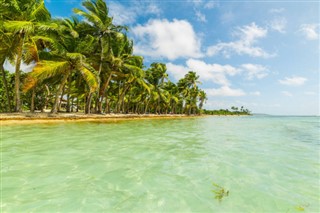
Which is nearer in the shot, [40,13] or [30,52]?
[30,52]

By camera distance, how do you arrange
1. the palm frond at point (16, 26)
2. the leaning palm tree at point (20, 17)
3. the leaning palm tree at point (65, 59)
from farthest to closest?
the leaning palm tree at point (65, 59), the leaning palm tree at point (20, 17), the palm frond at point (16, 26)

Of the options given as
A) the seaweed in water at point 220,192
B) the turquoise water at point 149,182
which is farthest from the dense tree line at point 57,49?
the seaweed in water at point 220,192

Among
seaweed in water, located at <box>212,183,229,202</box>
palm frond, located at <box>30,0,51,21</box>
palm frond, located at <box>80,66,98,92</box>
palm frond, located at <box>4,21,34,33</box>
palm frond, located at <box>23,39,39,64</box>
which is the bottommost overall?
seaweed in water, located at <box>212,183,229,202</box>

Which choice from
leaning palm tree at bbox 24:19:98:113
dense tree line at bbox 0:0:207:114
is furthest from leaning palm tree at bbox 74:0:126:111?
leaning palm tree at bbox 24:19:98:113

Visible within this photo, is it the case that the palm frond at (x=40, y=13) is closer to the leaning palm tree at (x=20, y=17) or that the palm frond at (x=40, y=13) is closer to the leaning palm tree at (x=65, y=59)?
the leaning palm tree at (x=20, y=17)

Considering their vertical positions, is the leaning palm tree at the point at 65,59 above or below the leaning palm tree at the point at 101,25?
below

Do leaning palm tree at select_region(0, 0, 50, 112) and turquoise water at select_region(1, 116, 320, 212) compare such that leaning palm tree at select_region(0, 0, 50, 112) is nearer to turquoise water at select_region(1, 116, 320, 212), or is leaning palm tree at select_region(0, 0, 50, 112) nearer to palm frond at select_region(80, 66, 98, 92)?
palm frond at select_region(80, 66, 98, 92)

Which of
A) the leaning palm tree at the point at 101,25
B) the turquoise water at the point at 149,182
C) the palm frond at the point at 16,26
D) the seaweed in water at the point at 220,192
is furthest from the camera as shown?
the leaning palm tree at the point at 101,25

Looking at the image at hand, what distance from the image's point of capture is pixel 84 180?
3.48 meters

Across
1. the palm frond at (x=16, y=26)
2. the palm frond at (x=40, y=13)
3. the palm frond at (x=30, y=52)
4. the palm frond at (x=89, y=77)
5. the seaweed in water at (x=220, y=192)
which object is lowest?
the seaweed in water at (x=220, y=192)

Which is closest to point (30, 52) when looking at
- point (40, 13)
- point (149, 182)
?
point (40, 13)

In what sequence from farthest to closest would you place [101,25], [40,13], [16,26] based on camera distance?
[101,25] < [40,13] < [16,26]

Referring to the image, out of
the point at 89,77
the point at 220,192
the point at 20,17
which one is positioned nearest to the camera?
the point at 220,192

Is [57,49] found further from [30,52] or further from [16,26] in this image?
[16,26]
